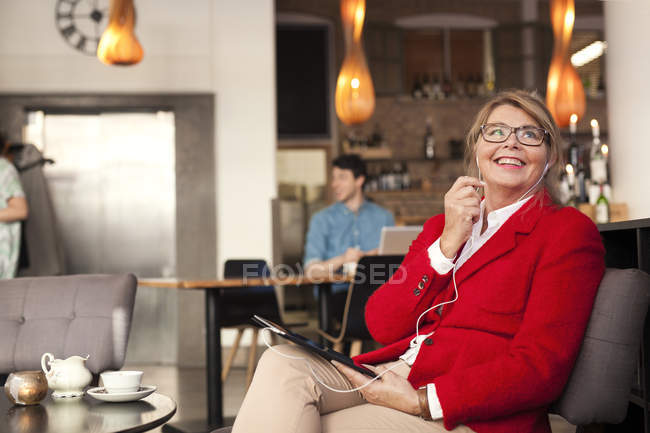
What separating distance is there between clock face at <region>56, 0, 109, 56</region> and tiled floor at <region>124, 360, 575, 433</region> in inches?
108

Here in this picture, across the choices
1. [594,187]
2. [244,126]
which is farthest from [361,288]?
[244,126]

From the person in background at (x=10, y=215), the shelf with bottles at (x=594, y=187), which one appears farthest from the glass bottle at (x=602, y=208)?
the person in background at (x=10, y=215)

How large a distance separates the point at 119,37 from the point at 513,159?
3549 millimetres

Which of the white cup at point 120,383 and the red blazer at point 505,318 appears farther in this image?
the white cup at point 120,383

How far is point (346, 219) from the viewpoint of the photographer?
192 inches

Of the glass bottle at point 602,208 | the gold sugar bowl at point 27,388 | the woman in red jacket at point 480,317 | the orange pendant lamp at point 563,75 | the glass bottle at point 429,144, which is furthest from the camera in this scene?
the glass bottle at point 429,144

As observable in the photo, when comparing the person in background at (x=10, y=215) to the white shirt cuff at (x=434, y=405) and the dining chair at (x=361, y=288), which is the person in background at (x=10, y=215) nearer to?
the dining chair at (x=361, y=288)

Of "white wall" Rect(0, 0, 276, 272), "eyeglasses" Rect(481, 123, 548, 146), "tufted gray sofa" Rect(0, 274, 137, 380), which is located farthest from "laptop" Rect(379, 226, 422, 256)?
"white wall" Rect(0, 0, 276, 272)

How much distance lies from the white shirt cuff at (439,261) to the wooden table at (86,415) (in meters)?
0.75

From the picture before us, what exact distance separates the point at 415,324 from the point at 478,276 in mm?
229

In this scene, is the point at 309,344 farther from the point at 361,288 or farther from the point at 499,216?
the point at 361,288

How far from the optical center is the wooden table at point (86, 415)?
1.53 metres

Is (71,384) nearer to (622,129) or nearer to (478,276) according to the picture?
(478,276)

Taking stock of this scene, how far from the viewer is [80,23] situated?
6242 millimetres
